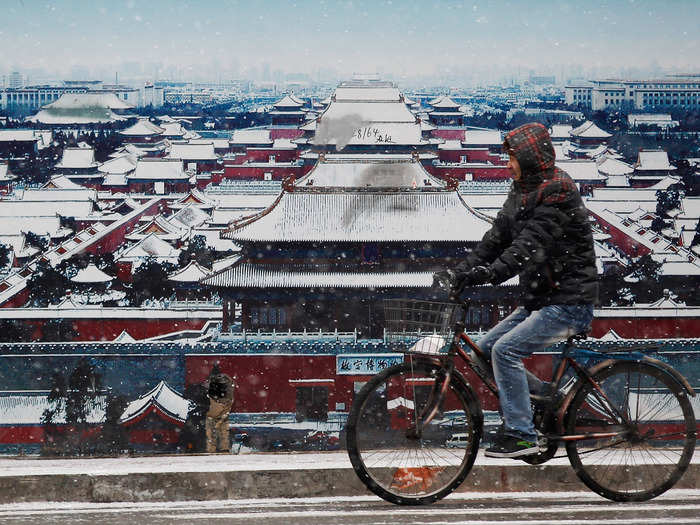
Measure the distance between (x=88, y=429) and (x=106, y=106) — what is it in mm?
33378

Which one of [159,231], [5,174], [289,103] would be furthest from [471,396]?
[289,103]

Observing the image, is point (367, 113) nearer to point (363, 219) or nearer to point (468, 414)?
point (363, 219)

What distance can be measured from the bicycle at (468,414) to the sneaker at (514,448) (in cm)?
5

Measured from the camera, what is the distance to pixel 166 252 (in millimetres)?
16922

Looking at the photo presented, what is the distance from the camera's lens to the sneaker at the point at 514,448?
1.99 m

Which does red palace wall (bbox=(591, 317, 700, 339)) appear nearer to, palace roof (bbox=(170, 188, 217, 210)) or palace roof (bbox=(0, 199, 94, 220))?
→ palace roof (bbox=(170, 188, 217, 210))

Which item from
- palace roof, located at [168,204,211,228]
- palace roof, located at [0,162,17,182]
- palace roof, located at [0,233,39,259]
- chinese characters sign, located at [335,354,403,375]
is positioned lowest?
chinese characters sign, located at [335,354,403,375]

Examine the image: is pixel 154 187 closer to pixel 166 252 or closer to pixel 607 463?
pixel 166 252

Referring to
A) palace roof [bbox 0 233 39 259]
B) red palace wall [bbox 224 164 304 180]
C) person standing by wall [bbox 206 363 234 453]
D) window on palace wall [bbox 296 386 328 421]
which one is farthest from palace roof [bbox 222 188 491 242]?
red palace wall [bbox 224 164 304 180]

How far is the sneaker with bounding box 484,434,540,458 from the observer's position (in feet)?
6.53

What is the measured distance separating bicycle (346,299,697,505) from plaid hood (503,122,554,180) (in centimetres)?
40

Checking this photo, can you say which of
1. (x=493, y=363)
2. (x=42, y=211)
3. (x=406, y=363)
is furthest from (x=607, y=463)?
(x=42, y=211)

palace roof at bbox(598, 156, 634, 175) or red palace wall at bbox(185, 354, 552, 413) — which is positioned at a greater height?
palace roof at bbox(598, 156, 634, 175)

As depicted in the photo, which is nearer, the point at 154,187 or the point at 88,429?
the point at 88,429
